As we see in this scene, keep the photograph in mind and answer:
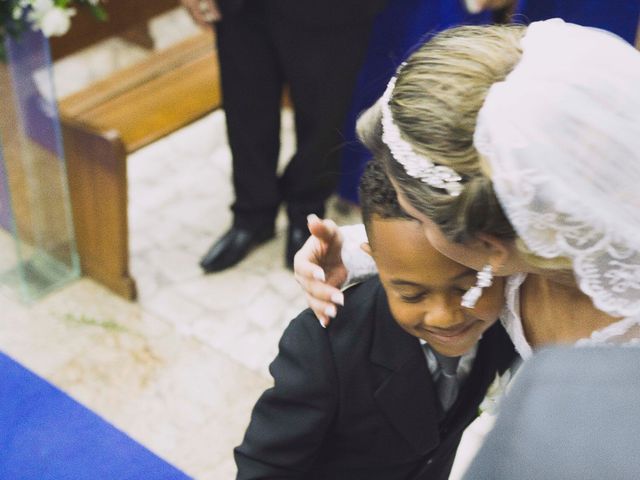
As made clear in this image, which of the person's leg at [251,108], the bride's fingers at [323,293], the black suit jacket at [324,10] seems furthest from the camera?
the person's leg at [251,108]

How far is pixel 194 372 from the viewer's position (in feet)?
9.99

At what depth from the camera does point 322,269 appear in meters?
1.56

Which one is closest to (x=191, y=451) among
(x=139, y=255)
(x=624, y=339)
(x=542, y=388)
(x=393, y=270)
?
(x=139, y=255)

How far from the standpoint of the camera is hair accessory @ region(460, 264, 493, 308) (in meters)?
1.32

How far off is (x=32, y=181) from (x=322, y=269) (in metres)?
1.87

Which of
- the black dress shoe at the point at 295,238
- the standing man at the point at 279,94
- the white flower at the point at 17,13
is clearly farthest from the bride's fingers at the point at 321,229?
the black dress shoe at the point at 295,238

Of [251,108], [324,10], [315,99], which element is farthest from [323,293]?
[251,108]

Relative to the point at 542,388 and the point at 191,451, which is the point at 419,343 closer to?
the point at 542,388

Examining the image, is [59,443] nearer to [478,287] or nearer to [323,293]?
[323,293]

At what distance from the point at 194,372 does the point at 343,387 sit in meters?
1.57

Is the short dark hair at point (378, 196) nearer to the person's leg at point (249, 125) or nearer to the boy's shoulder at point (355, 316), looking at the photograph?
the boy's shoulder at point (355, 316)

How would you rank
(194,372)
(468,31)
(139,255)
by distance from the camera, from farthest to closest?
(139,255)
(194,372)
(468,31)

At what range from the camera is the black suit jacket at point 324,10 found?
2871 mm

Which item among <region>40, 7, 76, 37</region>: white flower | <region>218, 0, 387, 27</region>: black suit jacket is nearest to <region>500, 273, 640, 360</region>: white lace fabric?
<region>218, 0, 387, 27</region>: black suit jacket
